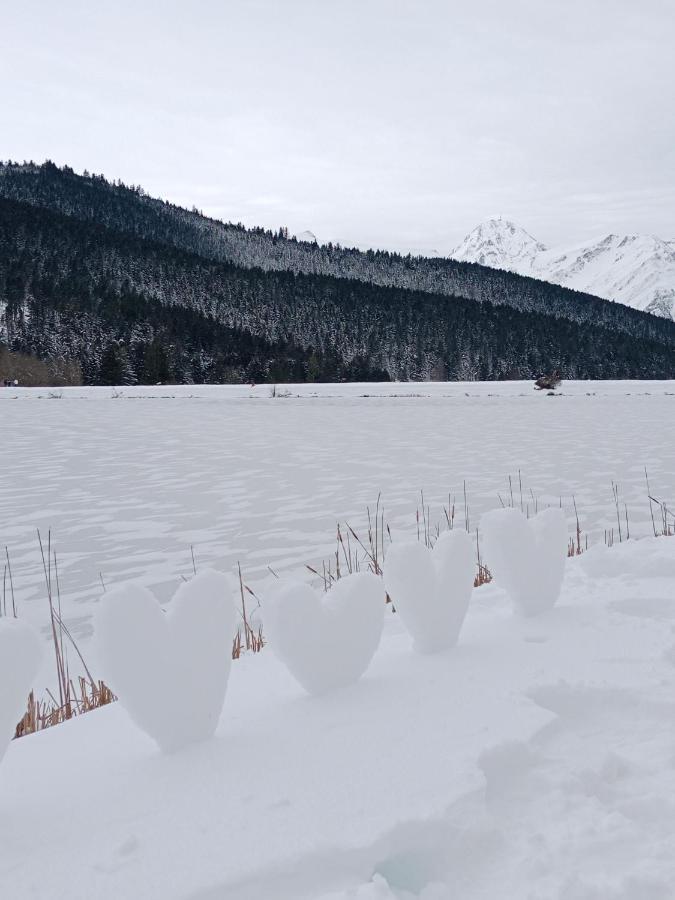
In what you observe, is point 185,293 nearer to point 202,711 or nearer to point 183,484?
point 183,484

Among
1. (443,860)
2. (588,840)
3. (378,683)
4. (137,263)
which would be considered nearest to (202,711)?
(378,683)

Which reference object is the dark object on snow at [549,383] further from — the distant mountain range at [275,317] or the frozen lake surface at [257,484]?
the distant mountain range at [275,317]

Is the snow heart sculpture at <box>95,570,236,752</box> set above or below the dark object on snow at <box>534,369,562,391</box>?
below

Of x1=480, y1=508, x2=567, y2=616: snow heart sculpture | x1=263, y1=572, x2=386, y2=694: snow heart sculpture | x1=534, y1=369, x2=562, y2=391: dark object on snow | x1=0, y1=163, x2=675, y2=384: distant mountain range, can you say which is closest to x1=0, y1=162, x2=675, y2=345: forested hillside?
x1=0, y1=163, x2=675, y2=384: distant mountain range

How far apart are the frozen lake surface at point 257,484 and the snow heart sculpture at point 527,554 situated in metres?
2.87

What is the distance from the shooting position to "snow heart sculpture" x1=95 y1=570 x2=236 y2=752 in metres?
1.82

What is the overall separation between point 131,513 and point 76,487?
Answer: 2.26 m

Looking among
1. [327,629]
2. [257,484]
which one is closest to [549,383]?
[257,484]

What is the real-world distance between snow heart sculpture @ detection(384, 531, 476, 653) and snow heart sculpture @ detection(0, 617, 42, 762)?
1271mm

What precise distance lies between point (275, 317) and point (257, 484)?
9477 centimetres

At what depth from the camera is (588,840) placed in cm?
134

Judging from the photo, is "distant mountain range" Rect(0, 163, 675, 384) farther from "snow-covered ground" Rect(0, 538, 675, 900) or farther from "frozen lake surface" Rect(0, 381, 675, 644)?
"snow-covered ground" Rect(0, 538, 675, 900)

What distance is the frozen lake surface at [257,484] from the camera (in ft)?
19.8

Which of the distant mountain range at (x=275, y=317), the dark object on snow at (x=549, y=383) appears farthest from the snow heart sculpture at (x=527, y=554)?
the distant mountain range at (x=275, y=317)
